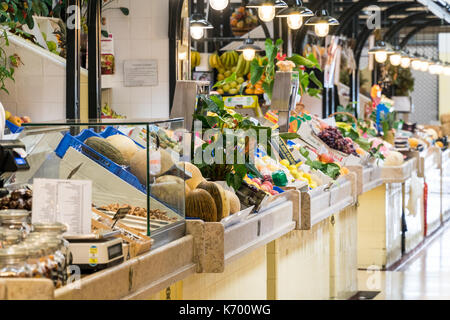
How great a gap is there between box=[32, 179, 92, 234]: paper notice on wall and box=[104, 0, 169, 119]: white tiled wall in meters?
5.03

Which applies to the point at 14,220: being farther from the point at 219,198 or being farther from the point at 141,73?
the point at 141,73

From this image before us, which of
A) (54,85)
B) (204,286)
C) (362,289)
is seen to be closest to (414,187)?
(362,289)

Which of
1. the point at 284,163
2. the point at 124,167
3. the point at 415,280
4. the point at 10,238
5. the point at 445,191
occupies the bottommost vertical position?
the point at 415,280

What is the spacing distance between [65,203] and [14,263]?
1.34ft

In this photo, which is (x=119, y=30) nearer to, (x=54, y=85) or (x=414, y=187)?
(x=54, y=85)

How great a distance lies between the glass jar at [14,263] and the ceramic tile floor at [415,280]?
489 centimetres

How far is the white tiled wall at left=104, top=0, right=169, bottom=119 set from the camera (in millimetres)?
7566

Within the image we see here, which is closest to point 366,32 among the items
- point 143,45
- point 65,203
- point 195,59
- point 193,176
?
point 195,59

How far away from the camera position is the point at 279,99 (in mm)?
5852

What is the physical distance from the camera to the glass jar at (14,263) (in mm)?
2209

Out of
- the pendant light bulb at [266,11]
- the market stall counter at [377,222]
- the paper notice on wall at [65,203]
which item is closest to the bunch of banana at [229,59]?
the market stall counter at [377,222]

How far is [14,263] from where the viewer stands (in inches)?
87.4

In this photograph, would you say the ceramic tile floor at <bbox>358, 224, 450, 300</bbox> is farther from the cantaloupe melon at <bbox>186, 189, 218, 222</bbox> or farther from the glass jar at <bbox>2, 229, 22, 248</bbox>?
the glass jar at <bbox>2, 229, 22, 248</bbox>
